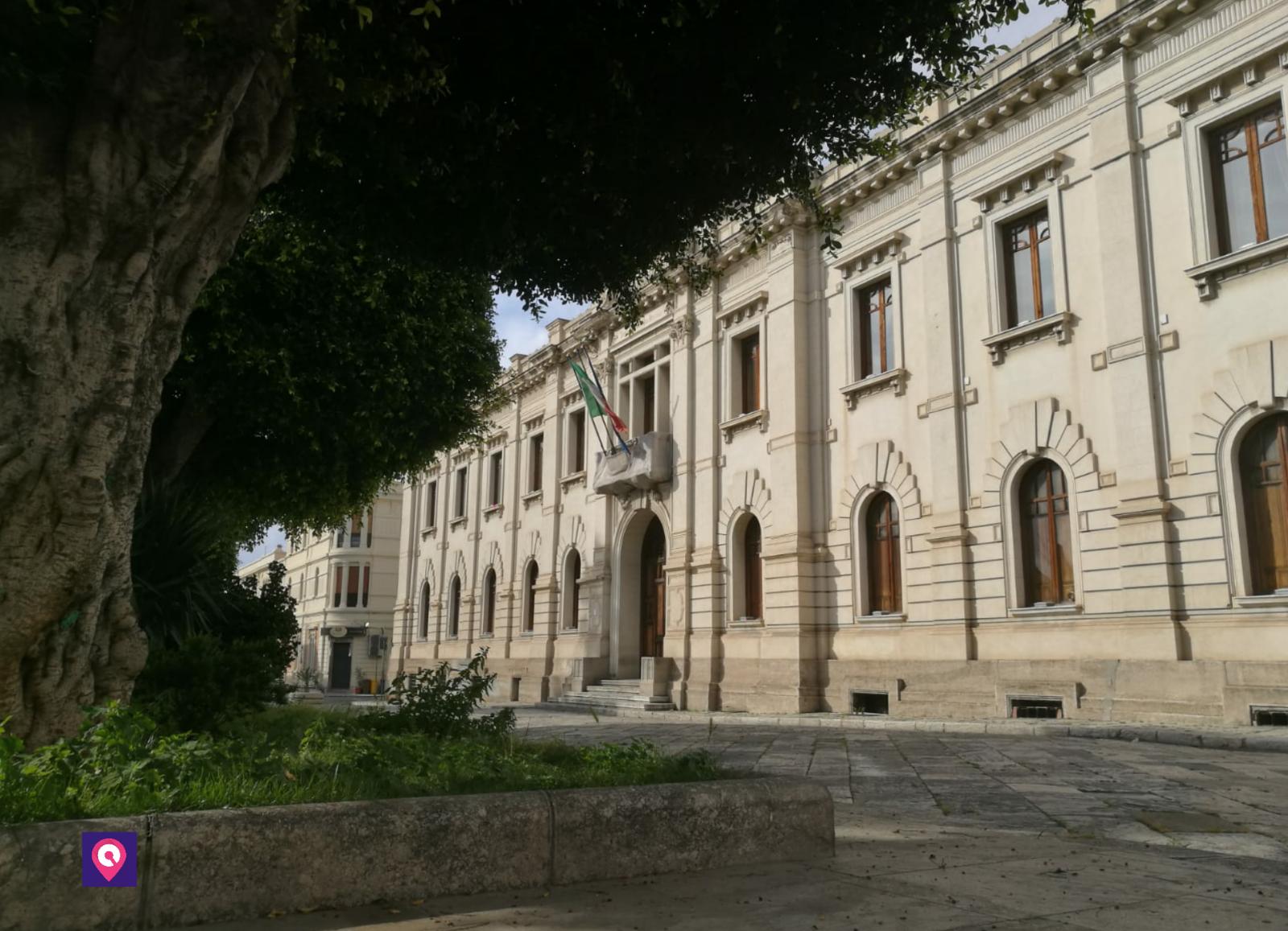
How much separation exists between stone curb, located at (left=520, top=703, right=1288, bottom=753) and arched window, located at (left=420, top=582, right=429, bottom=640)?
788 inches

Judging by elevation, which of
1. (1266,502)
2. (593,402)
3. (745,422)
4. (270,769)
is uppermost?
(593,402)

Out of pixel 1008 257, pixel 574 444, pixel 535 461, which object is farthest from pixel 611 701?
pixel 1008 257

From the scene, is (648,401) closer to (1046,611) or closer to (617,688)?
(617,688)

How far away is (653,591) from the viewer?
24734 millimetres

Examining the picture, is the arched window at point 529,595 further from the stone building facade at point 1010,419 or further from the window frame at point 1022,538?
the window frame at point 1022,538

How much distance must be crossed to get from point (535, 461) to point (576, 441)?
294cm

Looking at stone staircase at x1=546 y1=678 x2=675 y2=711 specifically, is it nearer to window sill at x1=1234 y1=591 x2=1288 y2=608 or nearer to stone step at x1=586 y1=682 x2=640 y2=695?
stone step at x1=586 y1=682 x2=640 y2=695

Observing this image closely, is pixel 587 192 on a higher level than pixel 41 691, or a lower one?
higher

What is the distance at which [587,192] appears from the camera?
311 inches

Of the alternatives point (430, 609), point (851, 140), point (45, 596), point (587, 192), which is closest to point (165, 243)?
point (45, 596)

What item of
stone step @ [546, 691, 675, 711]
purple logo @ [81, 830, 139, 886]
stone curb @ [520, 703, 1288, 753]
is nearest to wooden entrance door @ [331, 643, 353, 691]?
stone step @ [546, 691, 675, 711]

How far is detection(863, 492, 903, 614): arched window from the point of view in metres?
17.8

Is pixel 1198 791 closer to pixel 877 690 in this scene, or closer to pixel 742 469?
pixel 877 690

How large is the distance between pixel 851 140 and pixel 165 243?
518 cm
